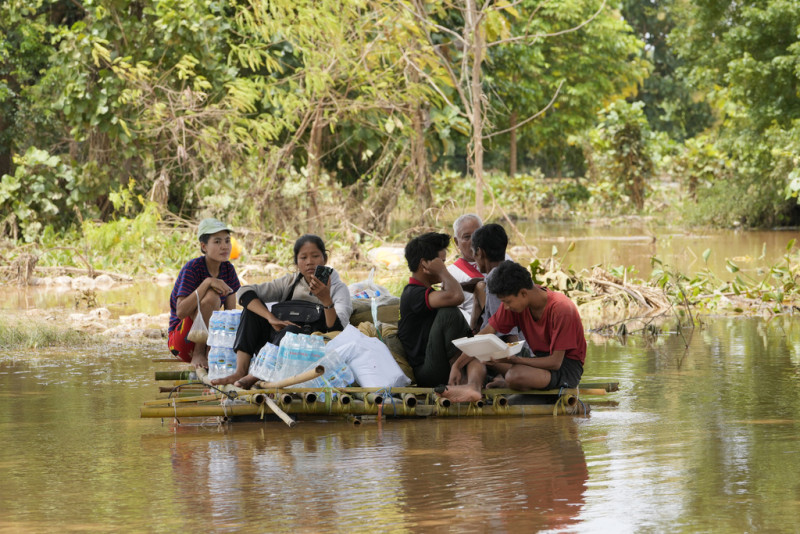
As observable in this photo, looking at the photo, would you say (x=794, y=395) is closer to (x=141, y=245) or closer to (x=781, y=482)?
(x=781, y=482)

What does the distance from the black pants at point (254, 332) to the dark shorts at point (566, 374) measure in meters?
1.52

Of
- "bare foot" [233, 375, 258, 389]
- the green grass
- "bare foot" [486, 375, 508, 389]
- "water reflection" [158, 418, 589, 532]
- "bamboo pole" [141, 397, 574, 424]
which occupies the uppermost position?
the green grass

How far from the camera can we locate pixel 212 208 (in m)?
19.3

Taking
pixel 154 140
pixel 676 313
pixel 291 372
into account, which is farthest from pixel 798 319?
pixel 154 140

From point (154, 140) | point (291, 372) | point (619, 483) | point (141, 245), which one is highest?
point (154, 140)

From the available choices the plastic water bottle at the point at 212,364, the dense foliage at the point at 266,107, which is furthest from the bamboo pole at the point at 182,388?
the dense foliage at the point at 266,107

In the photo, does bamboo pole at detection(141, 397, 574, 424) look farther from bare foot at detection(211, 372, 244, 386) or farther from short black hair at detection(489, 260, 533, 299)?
short black hair at detection(489, 260, 533, 299)

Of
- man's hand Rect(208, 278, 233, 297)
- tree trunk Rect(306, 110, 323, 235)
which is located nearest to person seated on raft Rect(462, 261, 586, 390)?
man's hand Rect(208, 278, 233, 297)

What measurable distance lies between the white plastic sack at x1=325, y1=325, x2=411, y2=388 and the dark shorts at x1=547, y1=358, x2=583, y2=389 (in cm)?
99

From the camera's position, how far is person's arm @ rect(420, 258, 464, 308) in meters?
6.79

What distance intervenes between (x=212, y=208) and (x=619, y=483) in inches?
589

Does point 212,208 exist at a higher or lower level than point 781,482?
higher

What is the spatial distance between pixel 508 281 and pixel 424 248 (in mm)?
691

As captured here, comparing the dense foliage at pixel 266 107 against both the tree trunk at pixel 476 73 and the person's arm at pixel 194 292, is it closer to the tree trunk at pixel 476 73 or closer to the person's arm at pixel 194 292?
the tree trunk at pixel 476 73
